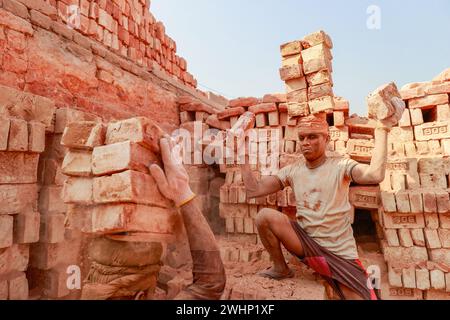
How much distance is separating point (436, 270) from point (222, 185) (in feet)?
10.7

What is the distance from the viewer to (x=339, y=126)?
450cm

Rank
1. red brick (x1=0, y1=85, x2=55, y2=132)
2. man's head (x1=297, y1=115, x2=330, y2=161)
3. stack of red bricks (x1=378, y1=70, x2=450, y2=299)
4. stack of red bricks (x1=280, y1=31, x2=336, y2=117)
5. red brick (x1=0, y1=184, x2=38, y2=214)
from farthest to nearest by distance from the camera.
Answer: stack of red bricks (x1=280, y1=31, x2=336, y2=117)
stack of red bricks (x1=378, y1=70, x2=450, y2=299)
man's head (x1=297, y1=115, x2=330, y2=161)
red brick (x1=0, y1=85, x2=55, y2=132)
red brick (x1=0, y1=184, x2=38, y2=214)

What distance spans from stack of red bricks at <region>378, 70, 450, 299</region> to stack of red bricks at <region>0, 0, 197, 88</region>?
4582 millimetres

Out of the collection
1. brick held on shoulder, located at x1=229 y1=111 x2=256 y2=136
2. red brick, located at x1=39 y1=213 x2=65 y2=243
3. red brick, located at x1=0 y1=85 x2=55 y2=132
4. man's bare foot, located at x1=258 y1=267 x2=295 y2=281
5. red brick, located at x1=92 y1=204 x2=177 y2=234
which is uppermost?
brick held on shoulder, located at x1=229 y1=111 x2=256 y2=136

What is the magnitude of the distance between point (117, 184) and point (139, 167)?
0.64ft

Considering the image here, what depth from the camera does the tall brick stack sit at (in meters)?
2.00

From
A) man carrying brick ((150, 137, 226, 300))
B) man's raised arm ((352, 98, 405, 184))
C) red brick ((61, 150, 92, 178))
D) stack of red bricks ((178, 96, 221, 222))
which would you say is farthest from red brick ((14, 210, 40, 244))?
man's raised arm ((352, 98, 405, 184))

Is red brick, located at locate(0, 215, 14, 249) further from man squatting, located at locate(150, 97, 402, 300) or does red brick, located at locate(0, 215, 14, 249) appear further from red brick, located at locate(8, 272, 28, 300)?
man squatting, located at locate(150, 97, 402, 300)

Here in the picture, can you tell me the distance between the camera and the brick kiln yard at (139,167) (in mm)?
2135

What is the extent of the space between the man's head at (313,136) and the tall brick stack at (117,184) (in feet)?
5.09

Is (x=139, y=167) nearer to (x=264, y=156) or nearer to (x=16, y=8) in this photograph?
(x=16, y=8)

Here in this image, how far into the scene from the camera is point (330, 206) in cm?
288
